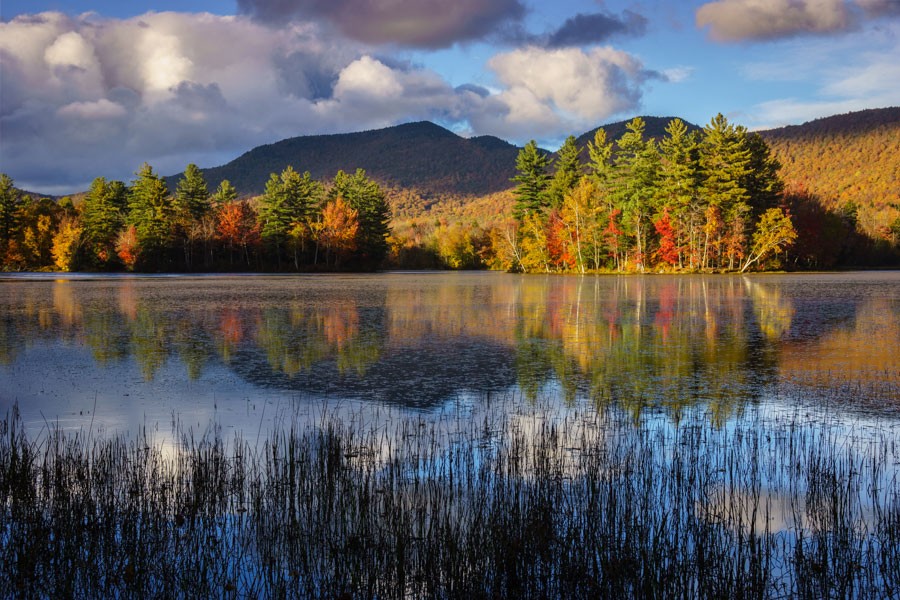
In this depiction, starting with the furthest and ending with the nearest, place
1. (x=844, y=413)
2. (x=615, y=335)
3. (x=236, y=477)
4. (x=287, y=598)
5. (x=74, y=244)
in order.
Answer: (x=74, y=244) → (x=615, y=335) → (x=844, y=413) → (x=236, y=477) → (x=287, y=598)

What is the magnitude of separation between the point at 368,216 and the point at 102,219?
36.8 meters

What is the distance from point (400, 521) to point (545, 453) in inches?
94.6

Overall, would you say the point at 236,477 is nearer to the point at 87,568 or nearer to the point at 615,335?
the point at 87,568

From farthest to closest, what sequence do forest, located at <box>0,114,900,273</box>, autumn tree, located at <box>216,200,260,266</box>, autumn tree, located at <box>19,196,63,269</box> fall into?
autumn tree, located at <box>19,196,63,269</box>, autumn tree, located at <box>216,200,260,266</box>, forest, located at <box>0,114,900,273</box>

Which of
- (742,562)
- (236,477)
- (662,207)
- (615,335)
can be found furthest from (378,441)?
(662,207)

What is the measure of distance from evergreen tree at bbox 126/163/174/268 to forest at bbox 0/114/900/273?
0.19 meters

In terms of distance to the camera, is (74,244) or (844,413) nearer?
(844,413)

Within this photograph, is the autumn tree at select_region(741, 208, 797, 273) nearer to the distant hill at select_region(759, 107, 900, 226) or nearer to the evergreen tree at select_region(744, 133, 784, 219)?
the evergreen tree at select_region(744, 133, 784, 219)

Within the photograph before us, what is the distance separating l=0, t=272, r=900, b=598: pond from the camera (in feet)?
17.4

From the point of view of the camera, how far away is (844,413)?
1072cm

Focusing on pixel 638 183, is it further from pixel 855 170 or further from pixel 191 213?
pixel 855 170

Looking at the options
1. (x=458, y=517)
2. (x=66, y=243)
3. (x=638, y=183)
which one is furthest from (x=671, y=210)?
(x=458, y=517)

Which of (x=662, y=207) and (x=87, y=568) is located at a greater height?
(x=662, y=207)

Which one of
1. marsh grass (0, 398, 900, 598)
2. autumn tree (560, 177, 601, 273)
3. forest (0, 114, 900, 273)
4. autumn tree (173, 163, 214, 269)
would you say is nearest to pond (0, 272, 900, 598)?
marsh grass (0, 398, 900, 598)
